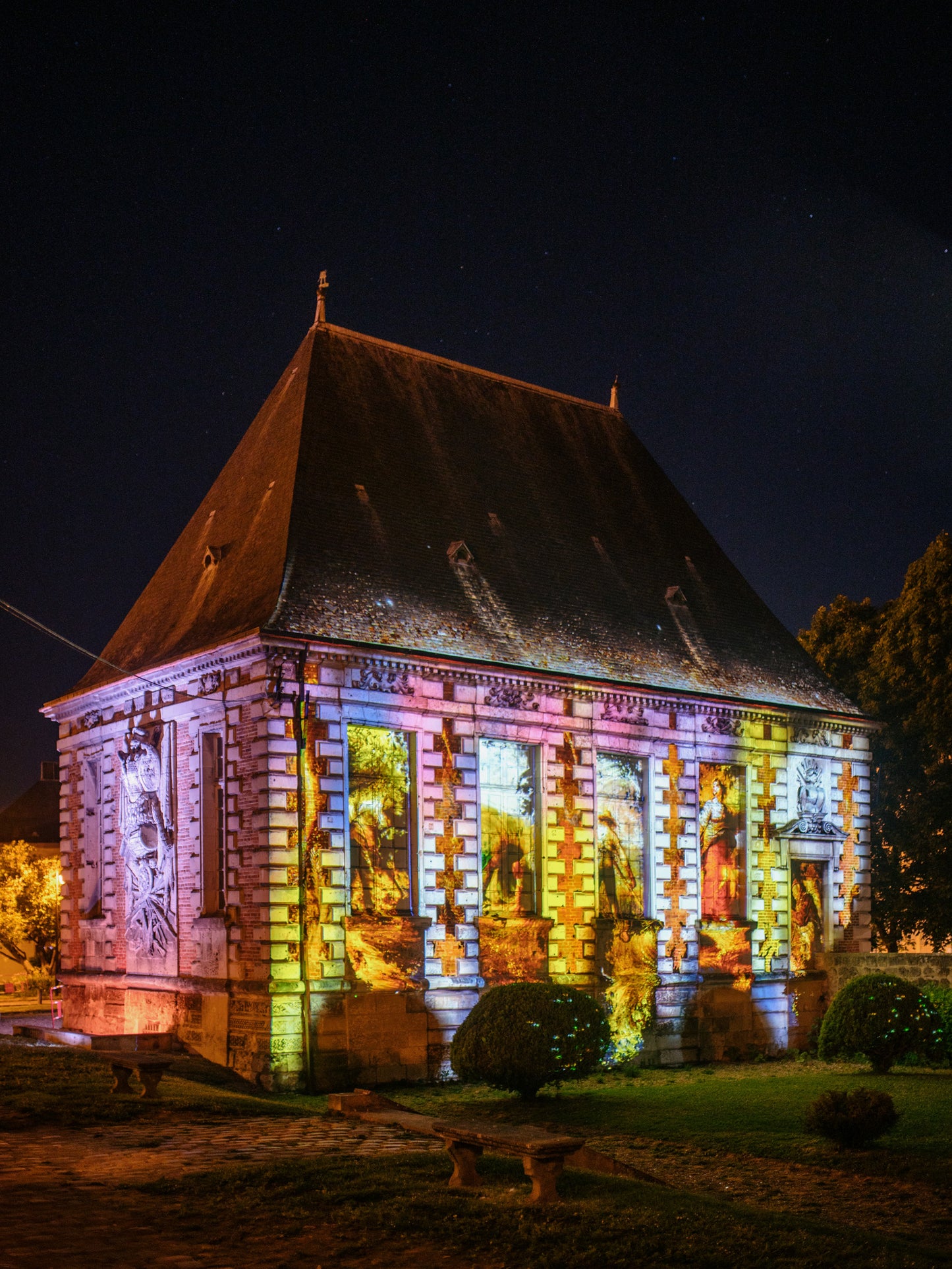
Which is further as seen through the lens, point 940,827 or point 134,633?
point 940,827

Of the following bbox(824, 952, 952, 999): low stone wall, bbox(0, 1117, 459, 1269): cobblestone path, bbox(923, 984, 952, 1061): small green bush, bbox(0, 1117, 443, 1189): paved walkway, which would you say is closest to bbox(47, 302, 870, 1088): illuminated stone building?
bbox(824, 952, 952, 999): low stone wall

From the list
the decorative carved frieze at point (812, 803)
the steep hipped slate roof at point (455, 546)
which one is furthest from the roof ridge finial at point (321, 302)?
the decorative carved frieze at point (812, 803)

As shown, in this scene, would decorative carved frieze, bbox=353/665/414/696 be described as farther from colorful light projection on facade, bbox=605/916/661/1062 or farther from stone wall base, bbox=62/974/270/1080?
colorful light projection on facade, bbox=605/916/661/1062

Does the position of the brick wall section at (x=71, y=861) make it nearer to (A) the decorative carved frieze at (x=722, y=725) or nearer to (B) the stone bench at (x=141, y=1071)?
(B) the stone bench at (x=141, y=1071)

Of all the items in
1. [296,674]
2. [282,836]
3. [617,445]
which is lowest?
[282,836]

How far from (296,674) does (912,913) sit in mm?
21835

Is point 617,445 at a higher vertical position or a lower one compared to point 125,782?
higher

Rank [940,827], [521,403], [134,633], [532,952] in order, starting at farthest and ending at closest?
1. [940,827]
2. [521,403]
3. [134,633]
4. [532,952]

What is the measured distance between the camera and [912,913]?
3950cm

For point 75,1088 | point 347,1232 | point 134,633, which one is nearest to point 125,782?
point 134,633

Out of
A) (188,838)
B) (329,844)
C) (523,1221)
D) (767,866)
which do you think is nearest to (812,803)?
(767,866)

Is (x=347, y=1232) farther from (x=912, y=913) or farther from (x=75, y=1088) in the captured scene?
(x=912, y=913)

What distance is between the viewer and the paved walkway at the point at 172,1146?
44.4 feet

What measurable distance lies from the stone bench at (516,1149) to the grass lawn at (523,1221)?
0.21 metres
